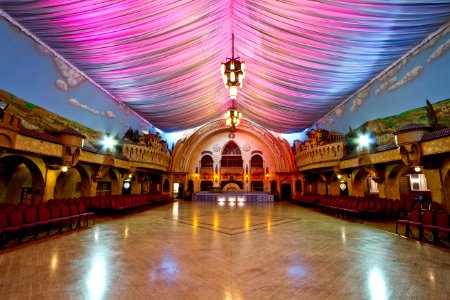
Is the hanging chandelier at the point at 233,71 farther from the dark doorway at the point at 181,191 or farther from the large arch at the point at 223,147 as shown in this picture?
the dark doorway at the point at 181,191

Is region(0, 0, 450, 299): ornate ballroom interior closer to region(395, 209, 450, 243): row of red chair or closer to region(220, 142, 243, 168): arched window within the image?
region(395, 209, 450, 243): row of red chair

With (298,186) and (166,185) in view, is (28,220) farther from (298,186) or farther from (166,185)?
(298,186)

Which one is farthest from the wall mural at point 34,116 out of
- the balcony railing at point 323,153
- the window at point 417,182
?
the window at point 417,182

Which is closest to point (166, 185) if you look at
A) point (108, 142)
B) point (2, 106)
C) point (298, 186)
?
point (108, 142)

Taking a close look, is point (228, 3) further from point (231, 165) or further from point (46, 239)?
point (231, 165)

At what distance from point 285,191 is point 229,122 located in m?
13.6

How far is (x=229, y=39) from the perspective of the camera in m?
8.82

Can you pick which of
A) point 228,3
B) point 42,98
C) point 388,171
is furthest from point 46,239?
point 388,171

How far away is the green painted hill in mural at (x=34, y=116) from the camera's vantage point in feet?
23.1

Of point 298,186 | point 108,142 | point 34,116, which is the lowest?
point 298,186

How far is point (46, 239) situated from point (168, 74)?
292 inches

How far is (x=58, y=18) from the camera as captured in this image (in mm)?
5660

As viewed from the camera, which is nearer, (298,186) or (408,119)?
(408,119)

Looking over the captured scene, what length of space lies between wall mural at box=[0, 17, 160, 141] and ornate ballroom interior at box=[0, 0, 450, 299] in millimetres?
52
